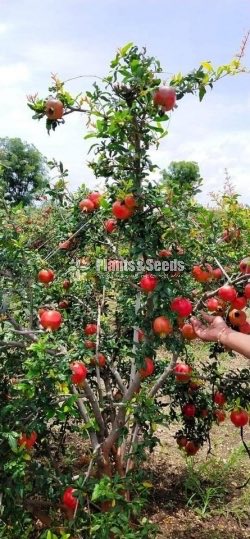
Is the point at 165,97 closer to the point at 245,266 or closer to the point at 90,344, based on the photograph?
the point at 245,266

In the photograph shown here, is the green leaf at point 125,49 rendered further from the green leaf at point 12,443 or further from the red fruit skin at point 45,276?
the green leaf at point 12,443

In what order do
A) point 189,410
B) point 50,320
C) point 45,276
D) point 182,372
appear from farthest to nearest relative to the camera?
point 189,410 < point 182,372 < point 45,276 < point 50,320

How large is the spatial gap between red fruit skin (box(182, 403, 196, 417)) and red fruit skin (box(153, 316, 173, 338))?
4.44 ft

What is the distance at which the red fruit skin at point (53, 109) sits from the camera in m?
2.10

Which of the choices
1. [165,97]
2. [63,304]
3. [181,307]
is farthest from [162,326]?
[63,304]

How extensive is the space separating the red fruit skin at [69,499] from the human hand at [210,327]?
0.92 m

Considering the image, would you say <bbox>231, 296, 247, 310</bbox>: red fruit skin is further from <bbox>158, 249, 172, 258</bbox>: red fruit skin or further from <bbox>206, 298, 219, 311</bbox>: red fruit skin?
<bbox>158, 249, 172, 258</bbox>: red fruit skin

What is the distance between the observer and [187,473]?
150 inches

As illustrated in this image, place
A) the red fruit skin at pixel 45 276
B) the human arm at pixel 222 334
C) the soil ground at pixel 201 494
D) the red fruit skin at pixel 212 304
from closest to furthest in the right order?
the human arm at pixel 222 334, the red fruit skin at pixel 212 304, the red fruit skin at pixel 45 276, the soil ground at pixel 201 494

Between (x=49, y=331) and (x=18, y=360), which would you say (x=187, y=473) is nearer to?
(x=18, y=360)

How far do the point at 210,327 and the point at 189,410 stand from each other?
1.22 meters

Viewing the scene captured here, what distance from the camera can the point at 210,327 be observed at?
7.18ft

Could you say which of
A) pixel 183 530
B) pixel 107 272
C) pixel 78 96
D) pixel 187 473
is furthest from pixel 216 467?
pixel 78 96

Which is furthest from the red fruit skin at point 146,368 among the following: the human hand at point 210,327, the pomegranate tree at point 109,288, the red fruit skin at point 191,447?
the red fruit skin at point 191,447
